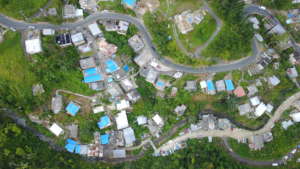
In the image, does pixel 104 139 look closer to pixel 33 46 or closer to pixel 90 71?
pixel 90 71

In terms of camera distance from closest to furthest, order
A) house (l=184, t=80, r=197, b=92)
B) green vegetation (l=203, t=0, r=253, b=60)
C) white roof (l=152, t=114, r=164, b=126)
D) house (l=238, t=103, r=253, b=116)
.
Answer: green vegetation (l=203, t=0, r=253, b=60) < house (l=184, t=80, r=197, b=92) < house (l=238, t=103, r=253, b=116) < white roof (l=152, t=114, r=164, b=126)

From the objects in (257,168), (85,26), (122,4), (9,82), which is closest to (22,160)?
(9,82)

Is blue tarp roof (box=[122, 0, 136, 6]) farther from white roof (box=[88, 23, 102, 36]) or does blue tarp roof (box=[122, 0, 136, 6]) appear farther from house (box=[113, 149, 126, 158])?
house (box=[113, 149, 126, 158])

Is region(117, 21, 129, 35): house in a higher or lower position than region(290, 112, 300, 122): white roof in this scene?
higher

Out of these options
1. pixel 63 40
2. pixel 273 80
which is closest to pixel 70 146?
pixel 63 40

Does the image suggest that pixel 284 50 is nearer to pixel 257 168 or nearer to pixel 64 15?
pixel 257 168

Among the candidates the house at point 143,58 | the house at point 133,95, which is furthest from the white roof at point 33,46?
the house at point 133,95

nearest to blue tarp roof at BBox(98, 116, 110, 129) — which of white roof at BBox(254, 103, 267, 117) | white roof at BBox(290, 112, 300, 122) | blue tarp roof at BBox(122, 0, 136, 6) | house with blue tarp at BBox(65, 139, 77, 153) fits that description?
house with blue tarp at BBox(65, 139, 77, 153)
